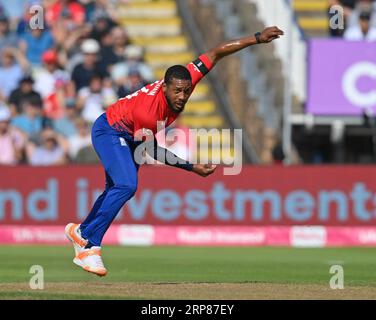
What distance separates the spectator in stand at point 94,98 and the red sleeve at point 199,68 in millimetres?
10000

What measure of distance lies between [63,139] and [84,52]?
1.91 m

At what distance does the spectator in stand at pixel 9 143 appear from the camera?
20.3 m

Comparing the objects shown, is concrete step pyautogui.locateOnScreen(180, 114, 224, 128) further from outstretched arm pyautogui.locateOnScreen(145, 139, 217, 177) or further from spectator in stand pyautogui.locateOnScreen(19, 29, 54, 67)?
outstretched arm pyautogui.locateOnScreen(145, 139, 217, 177)

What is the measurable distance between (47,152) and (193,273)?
7.69m

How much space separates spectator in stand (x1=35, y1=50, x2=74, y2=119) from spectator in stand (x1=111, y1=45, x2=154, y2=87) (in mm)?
856

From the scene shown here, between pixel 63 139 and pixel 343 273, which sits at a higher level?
pixel 63 139

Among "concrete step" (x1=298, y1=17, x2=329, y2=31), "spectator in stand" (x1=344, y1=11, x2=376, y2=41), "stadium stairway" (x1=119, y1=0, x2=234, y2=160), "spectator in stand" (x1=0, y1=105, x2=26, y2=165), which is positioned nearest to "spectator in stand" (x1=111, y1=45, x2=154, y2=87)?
"stadium stairway" (x1=119, y1=0, x2=234, y2=160)

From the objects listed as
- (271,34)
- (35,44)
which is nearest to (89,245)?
(271,34)

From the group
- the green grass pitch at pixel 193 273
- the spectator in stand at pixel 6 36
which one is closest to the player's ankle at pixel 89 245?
the green grass pitch at pixel 193 273

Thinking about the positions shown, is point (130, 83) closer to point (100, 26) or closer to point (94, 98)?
point (94, 98)

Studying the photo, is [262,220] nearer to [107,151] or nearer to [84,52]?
[84,52]

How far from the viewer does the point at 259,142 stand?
2150cm
